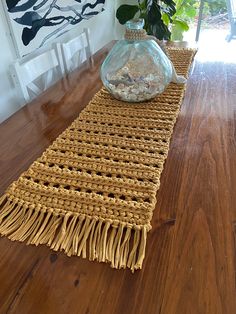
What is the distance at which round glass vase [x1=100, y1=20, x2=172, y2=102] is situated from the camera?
0.92 m

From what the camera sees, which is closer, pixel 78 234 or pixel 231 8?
pixel 78 234

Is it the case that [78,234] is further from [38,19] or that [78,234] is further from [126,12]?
[126,12]

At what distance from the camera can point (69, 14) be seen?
1574mm

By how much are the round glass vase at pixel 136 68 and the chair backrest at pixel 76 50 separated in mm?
534

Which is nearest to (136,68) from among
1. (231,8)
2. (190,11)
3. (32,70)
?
(32,70)

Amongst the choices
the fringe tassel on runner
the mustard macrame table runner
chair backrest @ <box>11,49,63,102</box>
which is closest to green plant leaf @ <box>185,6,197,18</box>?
chair backrest @ <box>11,49,63,102</box>

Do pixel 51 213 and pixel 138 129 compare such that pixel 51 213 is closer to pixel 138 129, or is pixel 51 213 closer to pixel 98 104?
pixel 138 129

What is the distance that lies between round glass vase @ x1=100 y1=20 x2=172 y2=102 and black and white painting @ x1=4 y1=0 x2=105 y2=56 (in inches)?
20.4

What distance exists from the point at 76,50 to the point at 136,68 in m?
0.74

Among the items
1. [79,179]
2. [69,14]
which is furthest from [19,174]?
[69,14]

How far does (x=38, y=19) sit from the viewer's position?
1.28 m

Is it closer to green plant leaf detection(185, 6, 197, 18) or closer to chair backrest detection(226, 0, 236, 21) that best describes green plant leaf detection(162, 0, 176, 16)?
green plant leaf detection(185, 6, 197, 18)

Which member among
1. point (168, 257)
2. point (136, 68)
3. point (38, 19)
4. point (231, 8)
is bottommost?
point (231, 8)

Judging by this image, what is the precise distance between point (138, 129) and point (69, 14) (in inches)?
45.0
